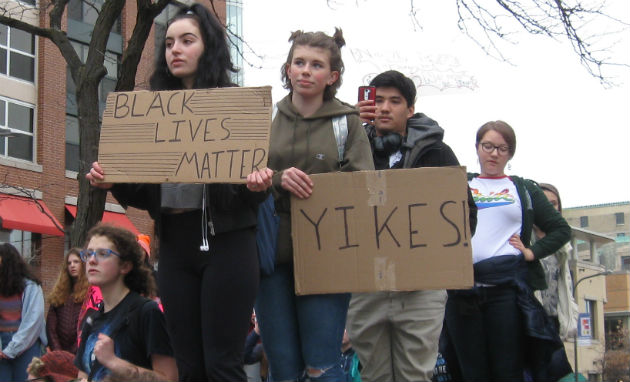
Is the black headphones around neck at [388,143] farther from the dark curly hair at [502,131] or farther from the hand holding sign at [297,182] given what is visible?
the dark curly hair at [502,131]

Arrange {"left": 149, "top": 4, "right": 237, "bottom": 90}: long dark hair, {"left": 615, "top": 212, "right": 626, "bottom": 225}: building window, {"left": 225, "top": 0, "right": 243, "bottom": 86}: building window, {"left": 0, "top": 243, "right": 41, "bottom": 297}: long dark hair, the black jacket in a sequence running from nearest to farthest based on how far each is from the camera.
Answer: {"left": 149, "top": 4, "right": 237, "bottom": 90}: long dark hair < the black jacket < {"left": 225, "top": 0, "right": 243, "bottom": 86}: building window < {"left": 0, "top": 243, "right": 41, "bottom": 297}: long dark hair < {"left": 615, "top": 212, "right": 626, "bottom": 225}: building window

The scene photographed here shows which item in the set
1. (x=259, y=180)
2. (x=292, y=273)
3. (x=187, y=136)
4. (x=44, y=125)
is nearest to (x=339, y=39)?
(x=187, y=136)

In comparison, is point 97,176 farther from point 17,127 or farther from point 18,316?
point 17,127

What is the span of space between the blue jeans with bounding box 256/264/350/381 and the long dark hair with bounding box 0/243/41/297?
4.10 m

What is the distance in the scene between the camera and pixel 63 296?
292 inches

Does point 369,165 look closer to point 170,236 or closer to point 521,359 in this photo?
point 170,236

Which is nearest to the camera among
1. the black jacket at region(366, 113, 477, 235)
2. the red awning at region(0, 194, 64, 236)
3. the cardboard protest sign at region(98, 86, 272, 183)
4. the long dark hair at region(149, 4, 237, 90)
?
the cardboard protest sign at region(98, 86, 272, 183)

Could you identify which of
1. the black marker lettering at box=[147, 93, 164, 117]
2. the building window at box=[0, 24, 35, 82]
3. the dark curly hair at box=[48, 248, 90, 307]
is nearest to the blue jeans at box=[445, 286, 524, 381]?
the black marker lettering at box=[147, 93, 164, 117]

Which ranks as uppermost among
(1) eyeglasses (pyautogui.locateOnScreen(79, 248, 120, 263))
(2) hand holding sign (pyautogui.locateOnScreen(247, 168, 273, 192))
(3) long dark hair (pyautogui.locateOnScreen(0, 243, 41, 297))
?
(2) hand holding sign (pyautogui.locateOnScreen(247, 168, 273, 192))

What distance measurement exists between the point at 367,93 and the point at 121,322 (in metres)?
1.68

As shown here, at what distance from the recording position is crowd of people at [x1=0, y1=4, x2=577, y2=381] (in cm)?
→ 369

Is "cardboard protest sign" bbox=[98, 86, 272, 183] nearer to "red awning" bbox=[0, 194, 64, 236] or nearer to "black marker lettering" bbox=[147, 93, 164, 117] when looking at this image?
"black marker lettering" bbox=[147, 93, 164, 117]

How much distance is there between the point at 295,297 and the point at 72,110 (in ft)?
85.5

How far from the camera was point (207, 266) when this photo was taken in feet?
12.0
